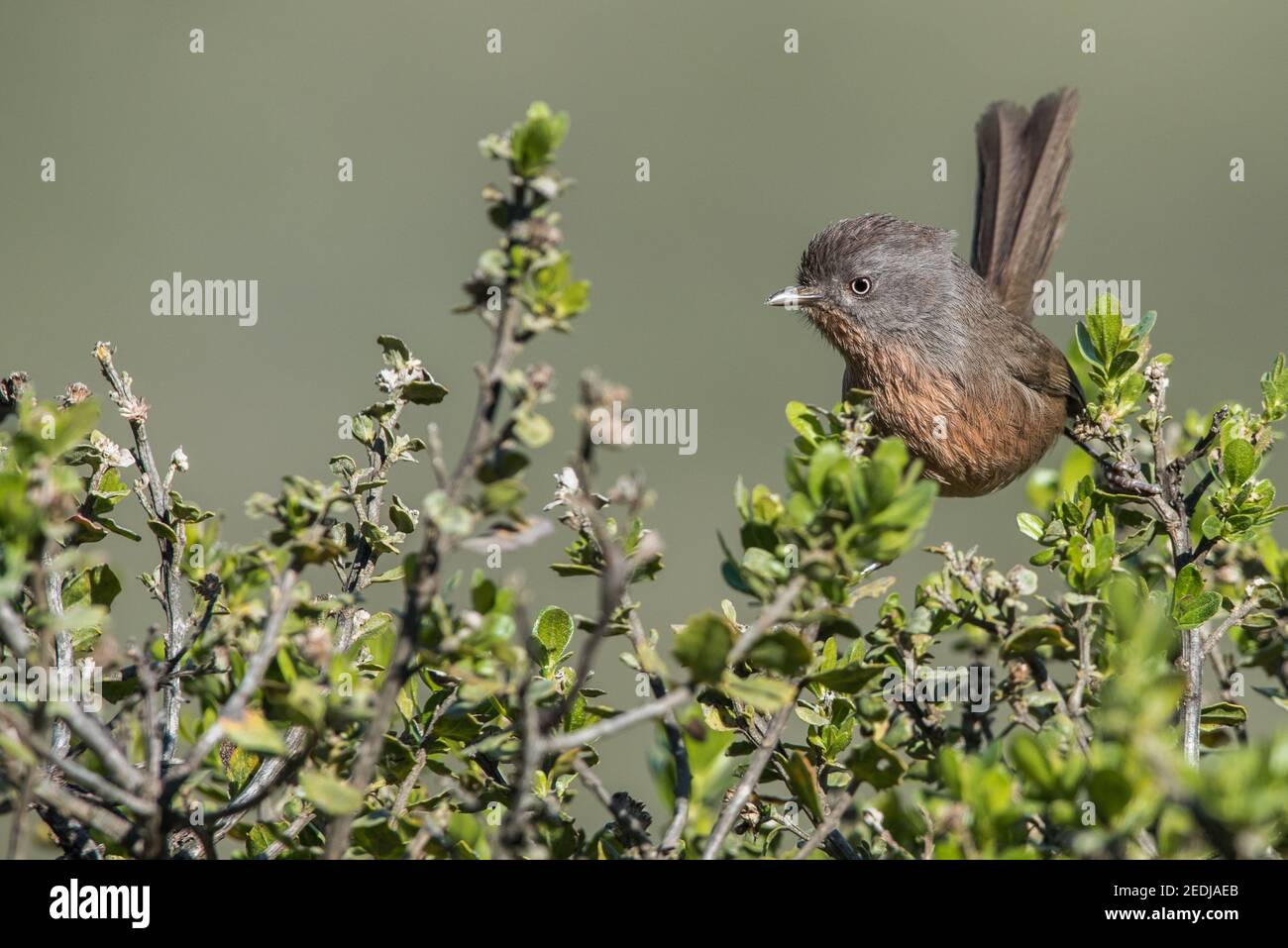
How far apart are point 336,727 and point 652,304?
744 centimetres

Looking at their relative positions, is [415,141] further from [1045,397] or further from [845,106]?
[1045,397]

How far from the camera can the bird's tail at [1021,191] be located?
5.51 meters

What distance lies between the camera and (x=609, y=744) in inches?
249

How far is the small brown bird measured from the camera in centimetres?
439

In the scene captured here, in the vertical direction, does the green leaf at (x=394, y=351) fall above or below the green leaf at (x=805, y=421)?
above

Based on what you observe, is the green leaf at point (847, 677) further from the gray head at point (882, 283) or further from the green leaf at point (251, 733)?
the gray head at point (882, 283)

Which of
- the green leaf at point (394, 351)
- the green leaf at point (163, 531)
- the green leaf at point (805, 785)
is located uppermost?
the green leaf at point (394, 351)

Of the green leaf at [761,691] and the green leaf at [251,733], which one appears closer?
the green leaf at [251,733]

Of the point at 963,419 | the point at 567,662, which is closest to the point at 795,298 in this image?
the point at 963,419

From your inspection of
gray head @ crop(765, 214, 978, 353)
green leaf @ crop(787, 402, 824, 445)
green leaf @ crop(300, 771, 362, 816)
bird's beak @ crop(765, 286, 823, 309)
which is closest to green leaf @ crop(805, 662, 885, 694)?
green leaf @ crop(787, 402, 824, 445)

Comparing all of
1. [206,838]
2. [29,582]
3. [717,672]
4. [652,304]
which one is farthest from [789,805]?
[652,304]

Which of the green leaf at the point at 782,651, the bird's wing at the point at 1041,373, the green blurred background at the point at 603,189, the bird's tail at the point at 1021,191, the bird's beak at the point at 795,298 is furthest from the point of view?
the green blurred background at the point at 603,189

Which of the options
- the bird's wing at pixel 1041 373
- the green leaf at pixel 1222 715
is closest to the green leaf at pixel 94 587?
the green leaf at pixel 1222 715

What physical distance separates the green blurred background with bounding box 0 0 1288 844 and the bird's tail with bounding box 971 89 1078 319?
2192mm
